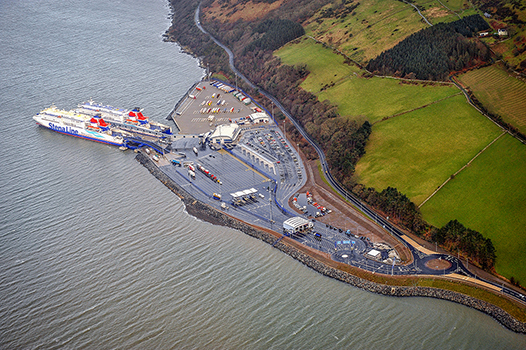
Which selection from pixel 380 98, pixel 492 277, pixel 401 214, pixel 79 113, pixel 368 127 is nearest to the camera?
pixel 492 277

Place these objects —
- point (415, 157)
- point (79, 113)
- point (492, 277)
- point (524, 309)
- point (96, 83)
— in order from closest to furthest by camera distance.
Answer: point (524, 309) < point (492, 277) < point (415, 157) < point (79, 113) < point (96, 83)

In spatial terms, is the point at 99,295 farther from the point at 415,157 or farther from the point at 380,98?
the point at 380,98

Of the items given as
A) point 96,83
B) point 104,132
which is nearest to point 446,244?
point 104,132

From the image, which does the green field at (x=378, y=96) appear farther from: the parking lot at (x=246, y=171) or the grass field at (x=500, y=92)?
the parking lot at (x=246, y=171)

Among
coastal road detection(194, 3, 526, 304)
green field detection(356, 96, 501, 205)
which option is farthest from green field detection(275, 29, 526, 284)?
coastal road detection(194, 3, 526, 304)

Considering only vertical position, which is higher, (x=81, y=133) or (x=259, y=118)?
(x=81, y=133)

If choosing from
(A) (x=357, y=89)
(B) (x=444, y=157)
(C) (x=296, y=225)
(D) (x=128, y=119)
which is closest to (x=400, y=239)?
(C) (x=296, y=225)

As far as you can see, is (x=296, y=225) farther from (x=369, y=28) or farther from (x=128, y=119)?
(x=369, y=28)
